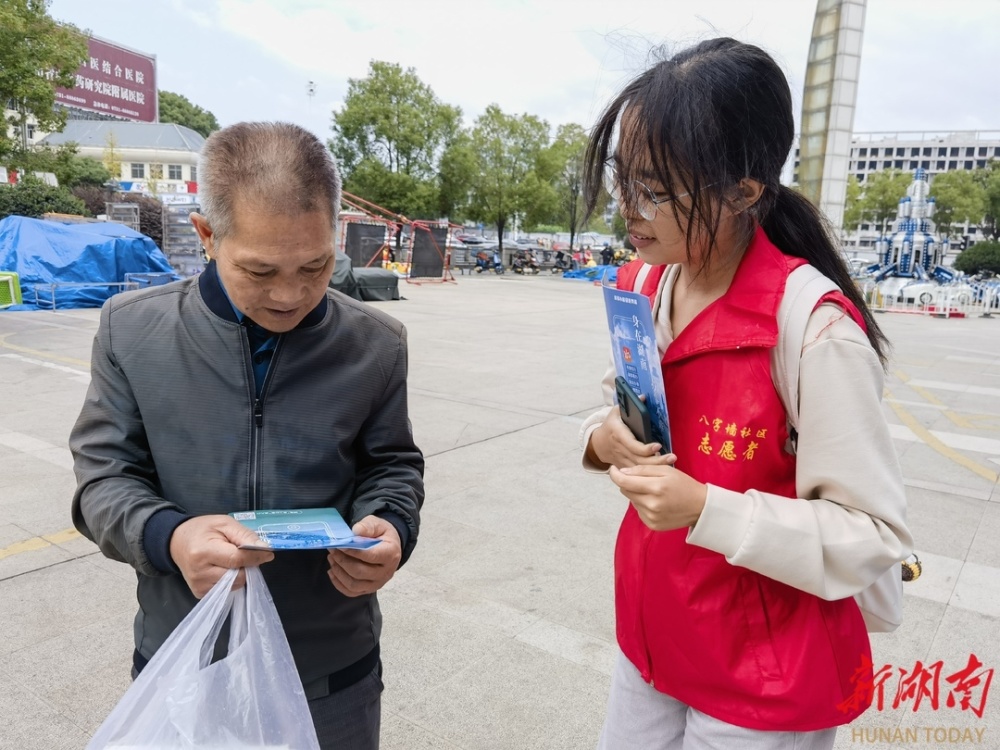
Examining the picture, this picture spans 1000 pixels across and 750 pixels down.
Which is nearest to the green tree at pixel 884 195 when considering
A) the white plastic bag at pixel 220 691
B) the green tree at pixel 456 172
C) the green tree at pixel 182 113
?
the green tree at pixel 456 172

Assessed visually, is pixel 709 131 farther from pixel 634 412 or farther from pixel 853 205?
pixel 853 205

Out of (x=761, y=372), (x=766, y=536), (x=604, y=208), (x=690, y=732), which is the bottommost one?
(x=690, y=732)

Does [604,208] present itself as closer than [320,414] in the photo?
No

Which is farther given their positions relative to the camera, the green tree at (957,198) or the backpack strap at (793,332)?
the green tree at (957,198)

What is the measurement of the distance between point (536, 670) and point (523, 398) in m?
4.61

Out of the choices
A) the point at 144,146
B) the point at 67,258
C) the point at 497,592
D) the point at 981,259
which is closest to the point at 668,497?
the point at 497,592

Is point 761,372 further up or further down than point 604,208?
further down

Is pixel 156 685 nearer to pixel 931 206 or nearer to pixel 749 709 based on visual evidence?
pixel 749 709

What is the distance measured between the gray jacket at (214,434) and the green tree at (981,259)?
3784 centimetres

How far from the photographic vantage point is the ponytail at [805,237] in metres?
1.32

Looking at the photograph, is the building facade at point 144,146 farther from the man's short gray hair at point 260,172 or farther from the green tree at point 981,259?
the man's short gray hair at point 260,172

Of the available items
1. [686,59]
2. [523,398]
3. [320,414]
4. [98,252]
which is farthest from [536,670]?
[98,252]

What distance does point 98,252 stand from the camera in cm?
1404

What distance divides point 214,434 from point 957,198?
52814 mm
